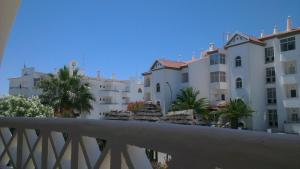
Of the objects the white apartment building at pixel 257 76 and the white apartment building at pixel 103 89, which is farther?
the white apartment building at pixel 103 89

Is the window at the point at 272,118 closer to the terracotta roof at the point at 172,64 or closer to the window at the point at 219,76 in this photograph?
the window at the point at 219,76

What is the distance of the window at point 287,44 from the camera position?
32.7m

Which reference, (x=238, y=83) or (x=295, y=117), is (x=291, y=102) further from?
(x=238, y=83)

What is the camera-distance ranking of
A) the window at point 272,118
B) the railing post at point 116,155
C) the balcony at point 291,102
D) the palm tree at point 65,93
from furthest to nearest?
1. the window at point 272,118
2. the balcony at point 291,102
3. the palm tree at point 65,93
4. the railing post at point 116,155

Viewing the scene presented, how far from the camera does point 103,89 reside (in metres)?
53.7

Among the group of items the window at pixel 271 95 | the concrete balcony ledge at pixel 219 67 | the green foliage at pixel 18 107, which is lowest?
the green foliage at pixel 18 107

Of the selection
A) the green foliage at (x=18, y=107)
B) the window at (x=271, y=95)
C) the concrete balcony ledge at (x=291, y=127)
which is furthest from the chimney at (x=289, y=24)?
the green foliage at (x=18, y=107)

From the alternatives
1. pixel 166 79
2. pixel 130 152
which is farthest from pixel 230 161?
pixel 166 79

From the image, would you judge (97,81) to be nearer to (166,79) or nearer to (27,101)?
(166,79)

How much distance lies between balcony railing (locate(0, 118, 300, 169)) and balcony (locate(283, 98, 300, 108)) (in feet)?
108

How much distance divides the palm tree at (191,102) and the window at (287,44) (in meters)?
11.0

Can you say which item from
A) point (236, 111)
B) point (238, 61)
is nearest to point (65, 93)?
point (236, 111)

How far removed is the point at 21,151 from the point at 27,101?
15027 mm

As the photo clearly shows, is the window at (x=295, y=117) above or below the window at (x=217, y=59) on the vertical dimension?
below
